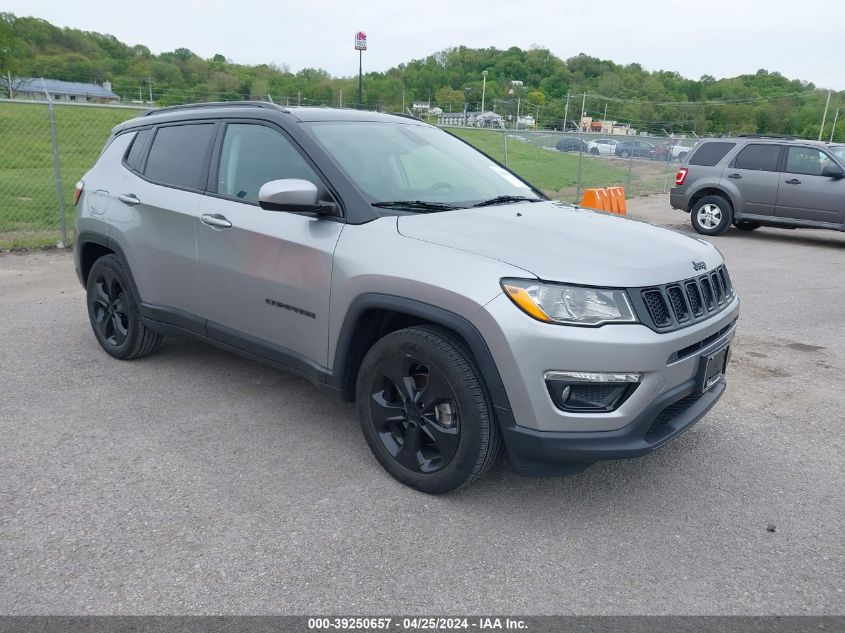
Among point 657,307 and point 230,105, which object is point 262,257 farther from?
point 657,307

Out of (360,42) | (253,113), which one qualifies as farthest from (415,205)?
(360,42)

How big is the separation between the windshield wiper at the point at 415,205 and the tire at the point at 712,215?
10463 mm

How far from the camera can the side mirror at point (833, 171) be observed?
37.9 ft

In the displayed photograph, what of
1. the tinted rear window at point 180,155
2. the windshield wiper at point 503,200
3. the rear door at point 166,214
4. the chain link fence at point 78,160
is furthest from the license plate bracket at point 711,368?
the chain link fence at point 78,160

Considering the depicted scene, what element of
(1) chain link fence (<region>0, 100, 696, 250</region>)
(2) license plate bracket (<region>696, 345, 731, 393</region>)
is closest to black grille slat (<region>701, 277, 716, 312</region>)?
(2) license plate bracket (<region>696, 345, 731, 393</region>)

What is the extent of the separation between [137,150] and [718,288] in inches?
151

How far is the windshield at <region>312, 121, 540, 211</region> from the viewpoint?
3.70 m

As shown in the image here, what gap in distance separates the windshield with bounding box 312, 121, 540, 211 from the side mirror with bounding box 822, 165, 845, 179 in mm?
9485

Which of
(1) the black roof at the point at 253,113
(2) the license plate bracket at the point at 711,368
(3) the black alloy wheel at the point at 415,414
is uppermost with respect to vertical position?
(1) the black roof at the point at 253,113

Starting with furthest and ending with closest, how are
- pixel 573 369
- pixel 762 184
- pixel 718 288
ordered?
pixel 762 184 → pixel 718 288 → pixel 573 369

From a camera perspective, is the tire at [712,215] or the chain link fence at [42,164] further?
the tire at [712,215]

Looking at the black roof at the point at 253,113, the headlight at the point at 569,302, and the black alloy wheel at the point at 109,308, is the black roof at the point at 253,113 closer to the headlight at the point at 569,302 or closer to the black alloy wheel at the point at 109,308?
the black alloy wheel at the point at 109,308

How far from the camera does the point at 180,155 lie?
4484mm

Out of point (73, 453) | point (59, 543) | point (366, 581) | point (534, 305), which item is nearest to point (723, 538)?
point (534, 305)
